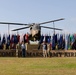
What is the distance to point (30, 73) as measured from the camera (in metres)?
16.9

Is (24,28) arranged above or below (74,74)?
above

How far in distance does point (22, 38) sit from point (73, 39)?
7270 mm

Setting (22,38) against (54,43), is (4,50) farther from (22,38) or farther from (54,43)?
(54,43)

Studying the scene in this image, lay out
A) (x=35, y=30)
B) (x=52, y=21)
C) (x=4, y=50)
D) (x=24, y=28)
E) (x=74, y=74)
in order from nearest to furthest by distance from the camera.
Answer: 1. (x=74, y=74)
2. (x=4, y=50)
3. (x=35, y=30)
4. (x=24, y=28)
5. (x=52, y=21)

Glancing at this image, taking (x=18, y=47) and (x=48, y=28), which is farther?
(x=48, y=28)

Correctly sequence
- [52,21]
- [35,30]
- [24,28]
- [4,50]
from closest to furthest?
1. [4,50]
2. [35,30]
3. [24,28]
4. [52,21]

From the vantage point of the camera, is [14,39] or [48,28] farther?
[48,28]

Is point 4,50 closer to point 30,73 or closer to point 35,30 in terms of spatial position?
point 35,30

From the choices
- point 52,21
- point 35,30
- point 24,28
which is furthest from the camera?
point 52,21

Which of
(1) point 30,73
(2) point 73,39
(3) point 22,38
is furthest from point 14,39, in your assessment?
(1) point 30,73

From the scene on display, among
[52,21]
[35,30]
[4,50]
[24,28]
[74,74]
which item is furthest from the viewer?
[52,21]

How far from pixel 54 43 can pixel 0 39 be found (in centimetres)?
785

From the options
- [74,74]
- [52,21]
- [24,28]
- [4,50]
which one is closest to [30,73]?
[74,74]

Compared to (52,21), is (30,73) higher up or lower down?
lower down
